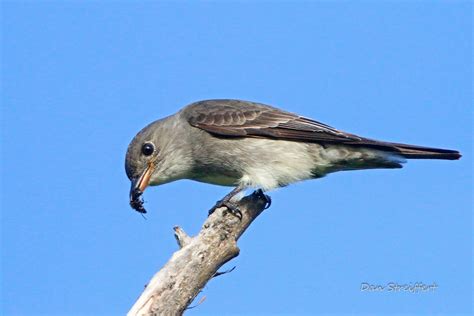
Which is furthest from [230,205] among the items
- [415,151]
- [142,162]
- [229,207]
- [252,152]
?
[415,151]

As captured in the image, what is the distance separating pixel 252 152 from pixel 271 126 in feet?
1.99

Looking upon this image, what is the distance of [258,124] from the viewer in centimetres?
1096

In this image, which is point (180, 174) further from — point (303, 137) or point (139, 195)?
point (303, 137)

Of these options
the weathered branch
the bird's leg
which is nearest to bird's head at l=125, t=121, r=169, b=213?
the bird's leg

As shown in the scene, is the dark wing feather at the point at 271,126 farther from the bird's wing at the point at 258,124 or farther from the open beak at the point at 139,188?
the open beak at the point at 139,188

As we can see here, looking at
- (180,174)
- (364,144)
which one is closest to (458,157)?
(364,144)

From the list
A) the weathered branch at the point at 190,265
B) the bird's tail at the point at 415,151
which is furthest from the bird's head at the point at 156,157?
the bird's tail at the point at 415,151

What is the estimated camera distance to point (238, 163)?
10430 millimetres

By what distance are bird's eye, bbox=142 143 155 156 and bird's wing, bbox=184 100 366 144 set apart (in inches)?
34.4

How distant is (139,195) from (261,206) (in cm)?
166

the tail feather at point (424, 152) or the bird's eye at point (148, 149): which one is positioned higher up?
the bird's eye at point (148, 149)

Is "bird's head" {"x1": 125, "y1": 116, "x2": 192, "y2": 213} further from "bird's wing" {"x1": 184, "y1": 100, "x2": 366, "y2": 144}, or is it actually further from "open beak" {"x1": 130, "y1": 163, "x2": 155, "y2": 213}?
"bird's wing" {"x1": 184, "y1": 100, "x2": 366, "y2": 144}

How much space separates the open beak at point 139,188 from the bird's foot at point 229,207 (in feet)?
3.83

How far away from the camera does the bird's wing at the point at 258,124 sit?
421 inches
